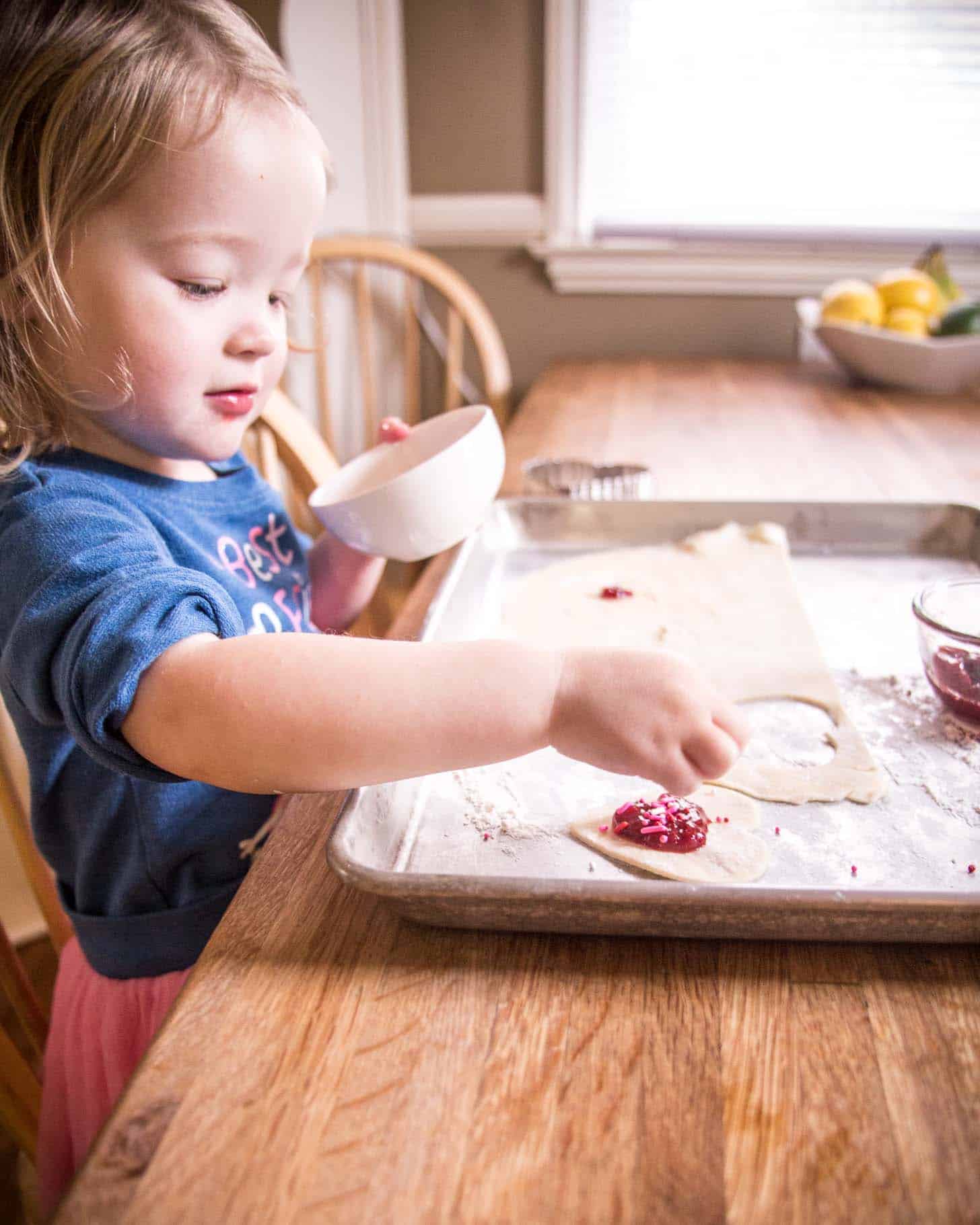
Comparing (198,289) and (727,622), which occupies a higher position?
A: (198,289)

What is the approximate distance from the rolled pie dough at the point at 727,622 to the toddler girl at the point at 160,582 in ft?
0.49

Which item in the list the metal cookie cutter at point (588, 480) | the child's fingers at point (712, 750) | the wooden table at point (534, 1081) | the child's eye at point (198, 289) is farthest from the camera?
the metal cookie cutter at point (588, 480)

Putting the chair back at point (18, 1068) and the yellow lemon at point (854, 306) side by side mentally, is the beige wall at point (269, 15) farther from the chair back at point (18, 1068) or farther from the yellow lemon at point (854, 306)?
the chair back at point (18, 1068)

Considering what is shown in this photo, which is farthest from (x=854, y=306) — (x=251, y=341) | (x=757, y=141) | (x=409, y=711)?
(x=409, y=711)

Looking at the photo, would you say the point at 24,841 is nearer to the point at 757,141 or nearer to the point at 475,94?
the point at 475,94

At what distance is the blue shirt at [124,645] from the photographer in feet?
1.71

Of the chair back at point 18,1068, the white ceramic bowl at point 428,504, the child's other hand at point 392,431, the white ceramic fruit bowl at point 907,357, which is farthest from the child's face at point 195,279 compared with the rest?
Answer: the white ceramic fruit bowl at point 907,357

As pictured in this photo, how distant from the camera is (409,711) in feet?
1.63

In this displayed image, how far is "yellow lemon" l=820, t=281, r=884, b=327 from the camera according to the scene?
163 centimetres

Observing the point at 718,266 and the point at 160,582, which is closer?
the point at 160,582

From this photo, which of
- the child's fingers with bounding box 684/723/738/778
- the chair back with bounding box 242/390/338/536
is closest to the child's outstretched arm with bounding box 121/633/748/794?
the child's fingers with bounding box 684/723/738/778

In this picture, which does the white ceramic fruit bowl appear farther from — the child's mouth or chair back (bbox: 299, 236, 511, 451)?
the child's mouth

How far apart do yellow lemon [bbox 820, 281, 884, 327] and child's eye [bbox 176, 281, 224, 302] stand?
4.31ft

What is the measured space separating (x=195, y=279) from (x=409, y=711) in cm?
31
